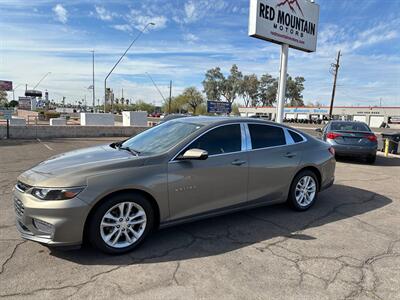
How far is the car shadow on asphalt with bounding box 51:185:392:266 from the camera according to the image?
11.6 feet

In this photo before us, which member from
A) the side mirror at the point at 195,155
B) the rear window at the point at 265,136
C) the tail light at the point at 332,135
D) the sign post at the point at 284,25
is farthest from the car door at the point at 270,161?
the sign post at the point at 284,25

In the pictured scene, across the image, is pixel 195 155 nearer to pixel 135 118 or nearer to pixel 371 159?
pixel 371 159

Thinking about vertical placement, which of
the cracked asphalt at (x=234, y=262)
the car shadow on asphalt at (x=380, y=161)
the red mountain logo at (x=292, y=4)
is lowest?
the cracked asphalt at (x=234, y=262)

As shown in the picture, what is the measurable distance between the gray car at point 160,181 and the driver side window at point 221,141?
0.5 inches

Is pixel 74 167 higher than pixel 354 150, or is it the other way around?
pixel 74 167

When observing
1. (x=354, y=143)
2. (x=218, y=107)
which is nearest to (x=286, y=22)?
(x=354, y=143)

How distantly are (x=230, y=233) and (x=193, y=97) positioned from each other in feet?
297

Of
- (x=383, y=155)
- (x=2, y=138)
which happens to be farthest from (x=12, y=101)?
(x=383, y=155)

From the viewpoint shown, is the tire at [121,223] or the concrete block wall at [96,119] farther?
the concrete block wall at [96,119]

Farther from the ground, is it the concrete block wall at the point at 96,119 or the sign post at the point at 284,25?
the sign post at the point at 284,25

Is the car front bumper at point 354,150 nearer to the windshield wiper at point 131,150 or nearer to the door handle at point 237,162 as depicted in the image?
the door handle at point 237,162

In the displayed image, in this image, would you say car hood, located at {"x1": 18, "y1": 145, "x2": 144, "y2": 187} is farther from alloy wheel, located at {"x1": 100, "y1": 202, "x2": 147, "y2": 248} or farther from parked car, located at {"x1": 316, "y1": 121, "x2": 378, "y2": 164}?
parked car, located at {"x1": 316, "y1": 121, "x2": 378, "y2": 164}

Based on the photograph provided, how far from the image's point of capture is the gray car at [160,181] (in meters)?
3.22

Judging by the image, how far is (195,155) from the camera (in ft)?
12.2
